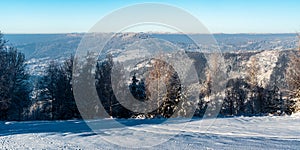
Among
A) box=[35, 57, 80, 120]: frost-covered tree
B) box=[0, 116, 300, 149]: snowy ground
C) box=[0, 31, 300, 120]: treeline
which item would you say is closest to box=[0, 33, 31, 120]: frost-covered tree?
box=[0, 31, 300, 120]: treeline

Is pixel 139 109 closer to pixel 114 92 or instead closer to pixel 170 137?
pixel 114 92

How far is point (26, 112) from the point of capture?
39938 mm

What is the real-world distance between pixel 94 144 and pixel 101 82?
21.2 metres

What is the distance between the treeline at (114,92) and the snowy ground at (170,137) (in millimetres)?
11306

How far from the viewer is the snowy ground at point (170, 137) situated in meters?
11.7

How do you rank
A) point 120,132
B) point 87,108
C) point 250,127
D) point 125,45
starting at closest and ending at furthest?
point 120,132
point 250,127
point 87,108
point 125,45

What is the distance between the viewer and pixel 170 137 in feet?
43.1

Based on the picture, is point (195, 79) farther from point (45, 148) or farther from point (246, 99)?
point (45, 148)

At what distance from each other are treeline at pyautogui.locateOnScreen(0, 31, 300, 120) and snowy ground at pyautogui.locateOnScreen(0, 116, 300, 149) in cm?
1131

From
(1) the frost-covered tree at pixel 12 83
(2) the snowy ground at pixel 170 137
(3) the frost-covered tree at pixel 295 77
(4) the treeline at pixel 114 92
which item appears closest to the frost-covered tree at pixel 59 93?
(4) the treeline at pixel 114 92

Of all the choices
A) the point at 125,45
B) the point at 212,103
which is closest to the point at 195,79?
the point at 212,103

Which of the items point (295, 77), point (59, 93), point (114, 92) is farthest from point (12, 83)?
point (295, 77)

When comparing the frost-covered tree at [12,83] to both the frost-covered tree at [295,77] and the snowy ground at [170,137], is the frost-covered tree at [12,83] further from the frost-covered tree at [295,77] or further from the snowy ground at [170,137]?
the frost-covered tree at [295,77]

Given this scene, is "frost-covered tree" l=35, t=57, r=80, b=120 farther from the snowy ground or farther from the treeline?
the snowy ground
